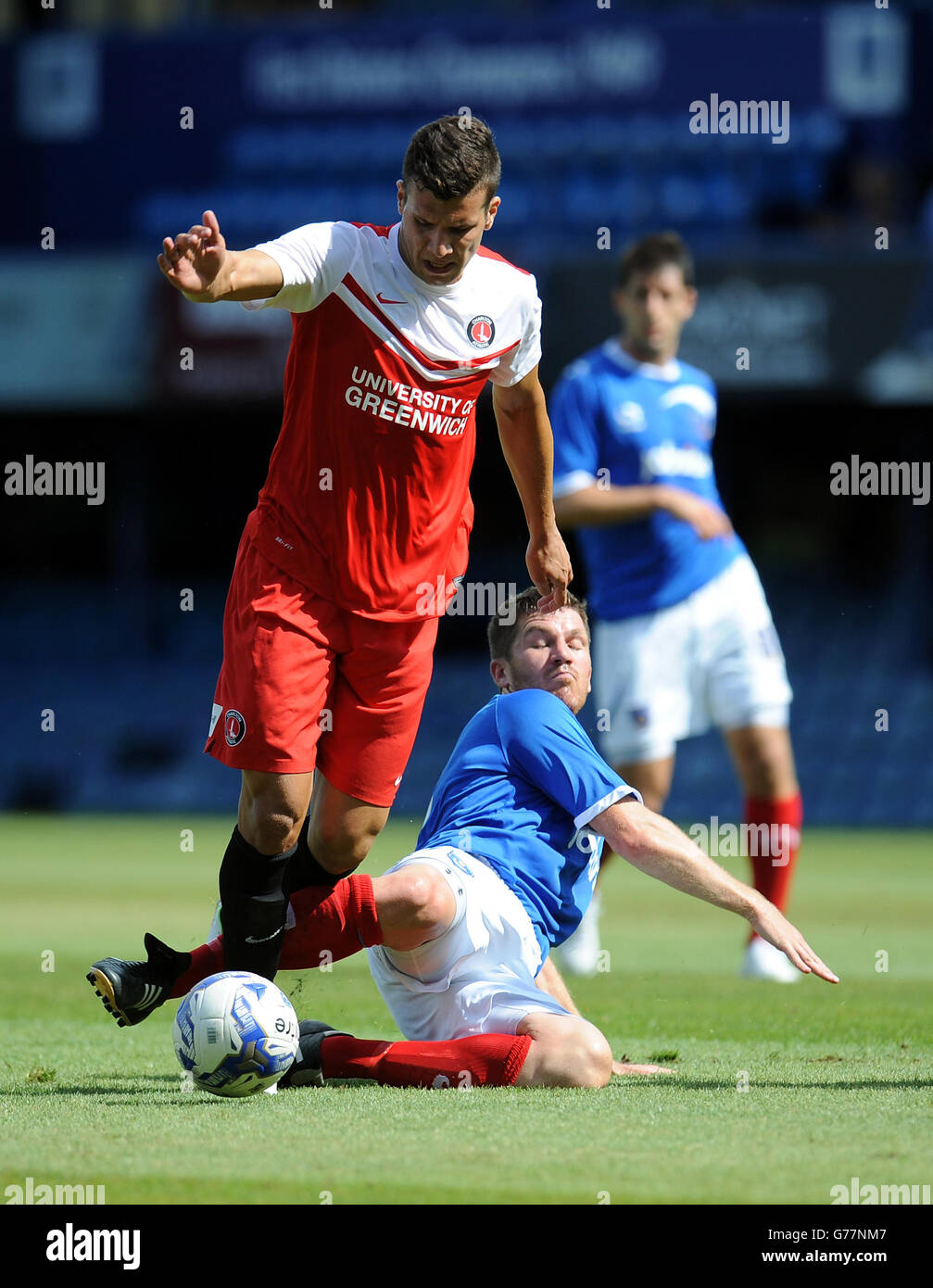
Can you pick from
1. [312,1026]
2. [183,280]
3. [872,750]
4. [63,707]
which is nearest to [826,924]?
[312,1026]

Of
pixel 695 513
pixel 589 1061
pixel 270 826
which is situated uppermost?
pixel 695 513

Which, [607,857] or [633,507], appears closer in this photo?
[607,857]

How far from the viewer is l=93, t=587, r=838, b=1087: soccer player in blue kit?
177 inches

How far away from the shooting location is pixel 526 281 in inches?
196

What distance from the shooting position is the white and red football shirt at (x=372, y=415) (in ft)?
15.3

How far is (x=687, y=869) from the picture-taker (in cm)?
441

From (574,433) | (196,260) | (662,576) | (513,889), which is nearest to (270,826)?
(513,889)

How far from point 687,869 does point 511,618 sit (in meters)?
1.00

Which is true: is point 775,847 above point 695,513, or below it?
below

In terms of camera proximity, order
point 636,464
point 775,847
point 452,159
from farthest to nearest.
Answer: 1. point 636,464
2. point 775,847
3. point 452,159

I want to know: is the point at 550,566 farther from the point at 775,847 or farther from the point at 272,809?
the point at 775,847

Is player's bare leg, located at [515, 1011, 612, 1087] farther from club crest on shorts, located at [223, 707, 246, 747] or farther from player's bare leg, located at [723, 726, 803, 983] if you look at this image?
player's bare leg, located at [723, 726, 803, 983]

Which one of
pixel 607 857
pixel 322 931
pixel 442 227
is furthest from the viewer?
pixel 607 857
